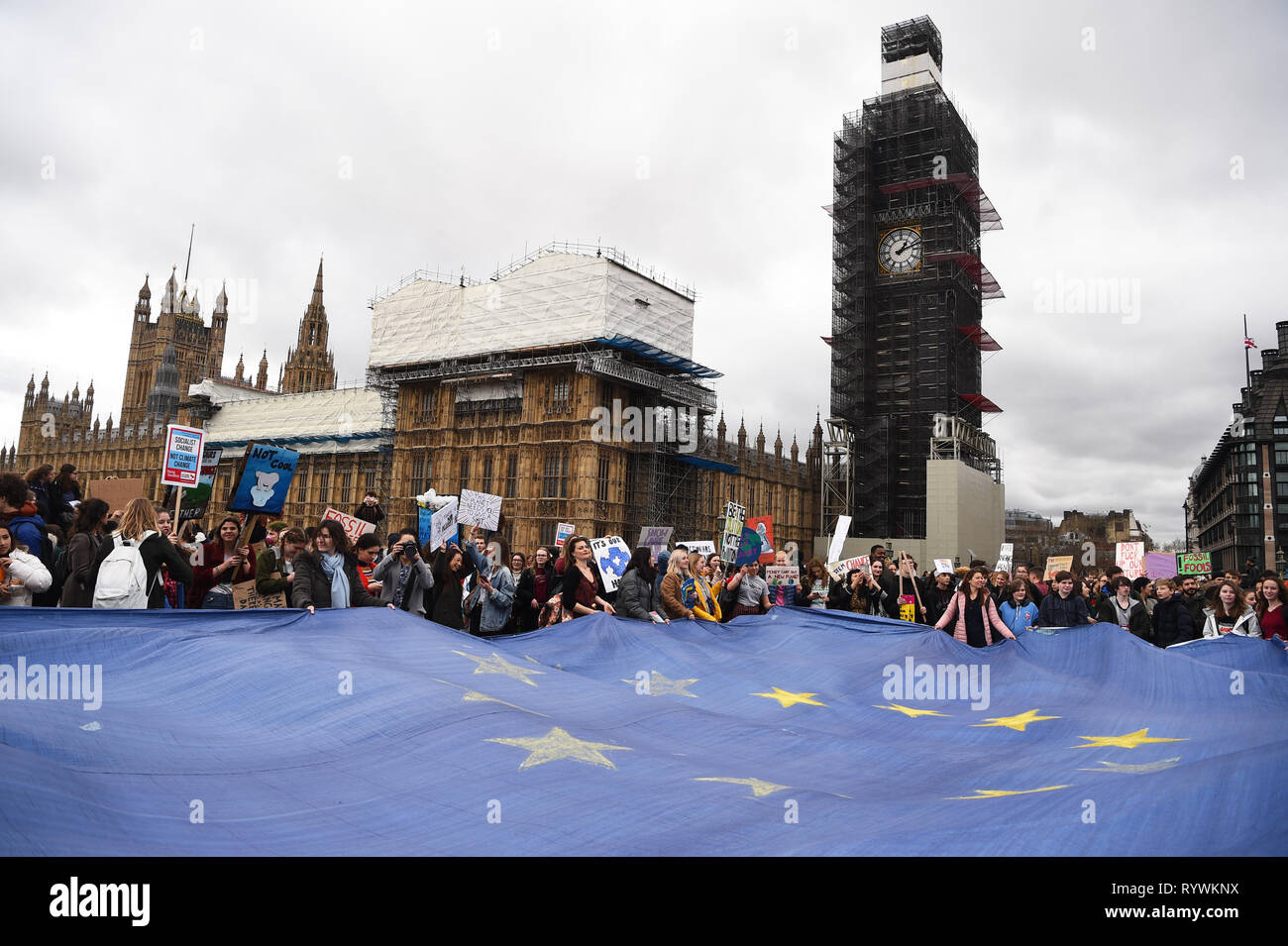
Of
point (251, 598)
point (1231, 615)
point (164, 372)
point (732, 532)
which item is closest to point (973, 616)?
point (1231, 615)

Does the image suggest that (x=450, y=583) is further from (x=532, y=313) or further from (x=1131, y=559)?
(x=532, y=313)

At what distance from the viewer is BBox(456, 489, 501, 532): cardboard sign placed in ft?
44.6

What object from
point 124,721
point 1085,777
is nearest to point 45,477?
point 124,721

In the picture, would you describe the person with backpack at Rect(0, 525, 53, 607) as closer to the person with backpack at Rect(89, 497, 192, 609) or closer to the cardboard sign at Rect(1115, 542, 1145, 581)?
the person with backpack at Rect(89, 497, 192, 609)

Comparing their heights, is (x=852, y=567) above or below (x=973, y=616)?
above

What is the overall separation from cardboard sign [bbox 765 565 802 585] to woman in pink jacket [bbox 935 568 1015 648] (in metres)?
5.08

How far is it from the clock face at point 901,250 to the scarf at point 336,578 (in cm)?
5112

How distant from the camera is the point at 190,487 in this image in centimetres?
1161

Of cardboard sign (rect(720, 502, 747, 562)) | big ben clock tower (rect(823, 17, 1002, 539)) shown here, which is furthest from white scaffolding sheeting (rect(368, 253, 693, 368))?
cardboard sign (rect(720, 502, 747, 562))

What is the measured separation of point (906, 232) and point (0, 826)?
185 feet

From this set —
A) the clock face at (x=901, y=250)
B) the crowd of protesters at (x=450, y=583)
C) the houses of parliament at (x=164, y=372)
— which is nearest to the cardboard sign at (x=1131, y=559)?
the crowd of protesters at (x=450, y=583)

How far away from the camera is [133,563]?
6113mm

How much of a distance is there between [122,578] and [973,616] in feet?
26.2

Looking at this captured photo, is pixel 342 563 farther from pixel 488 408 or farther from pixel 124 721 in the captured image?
pixel 488 408
